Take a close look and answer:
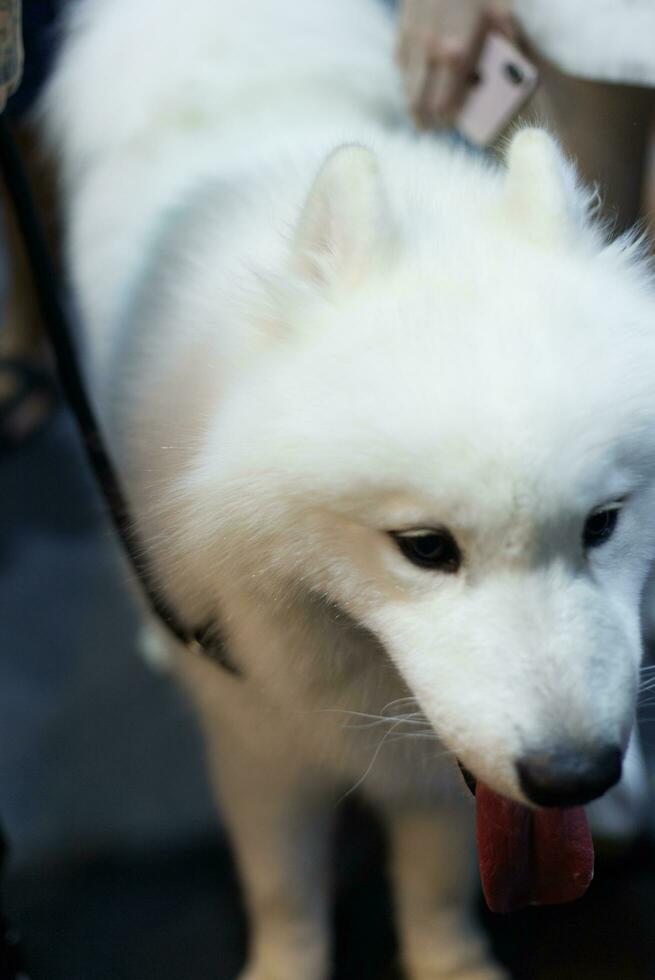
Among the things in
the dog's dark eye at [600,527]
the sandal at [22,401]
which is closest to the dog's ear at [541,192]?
the dog's dark eye at [600,527]

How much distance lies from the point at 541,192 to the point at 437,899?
89cm

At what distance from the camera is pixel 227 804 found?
128 centimetres

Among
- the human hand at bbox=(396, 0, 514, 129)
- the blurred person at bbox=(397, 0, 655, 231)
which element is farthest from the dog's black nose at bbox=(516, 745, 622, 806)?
the human hand at bbox=(396, 0, 514, 129)

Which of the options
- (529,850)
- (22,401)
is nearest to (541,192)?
(529,850)

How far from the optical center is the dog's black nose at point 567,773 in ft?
2.26

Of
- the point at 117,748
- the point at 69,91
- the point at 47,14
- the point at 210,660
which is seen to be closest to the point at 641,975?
the point at 210,660

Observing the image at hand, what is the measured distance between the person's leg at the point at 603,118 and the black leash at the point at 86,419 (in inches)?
21.5

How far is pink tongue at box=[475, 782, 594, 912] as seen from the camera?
33.4 inches

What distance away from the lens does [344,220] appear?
0.77 meters

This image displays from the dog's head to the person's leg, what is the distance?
0.29 meters

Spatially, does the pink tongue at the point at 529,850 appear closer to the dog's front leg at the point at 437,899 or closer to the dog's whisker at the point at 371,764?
the dog's whisker at the point at 371,764

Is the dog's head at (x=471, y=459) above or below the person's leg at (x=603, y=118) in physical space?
below

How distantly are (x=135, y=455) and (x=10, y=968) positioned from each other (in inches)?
25.2

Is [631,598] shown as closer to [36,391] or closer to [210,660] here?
[210,660]
